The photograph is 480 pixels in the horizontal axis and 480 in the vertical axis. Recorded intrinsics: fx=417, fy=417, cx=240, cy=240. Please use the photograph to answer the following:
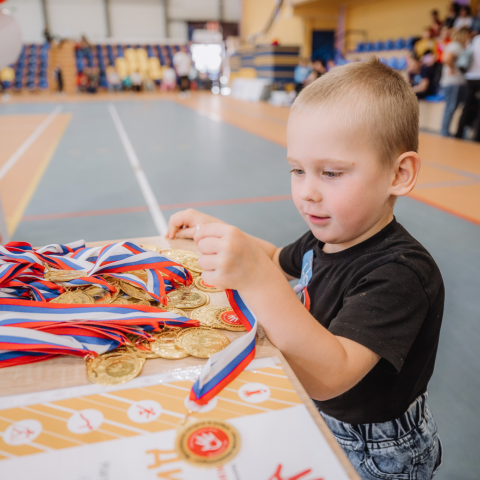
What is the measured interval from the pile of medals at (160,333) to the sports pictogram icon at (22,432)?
9 centimetres

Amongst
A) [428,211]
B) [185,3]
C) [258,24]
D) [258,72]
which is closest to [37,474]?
[428,211]

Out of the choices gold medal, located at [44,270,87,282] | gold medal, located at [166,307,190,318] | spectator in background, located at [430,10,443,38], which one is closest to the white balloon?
gold medal, located at [44,270,87,282]

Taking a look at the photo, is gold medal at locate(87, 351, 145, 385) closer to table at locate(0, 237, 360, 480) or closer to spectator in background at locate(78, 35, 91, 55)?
table at locate(0, 237, 360, 480)

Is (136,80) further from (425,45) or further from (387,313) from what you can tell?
(387,313)

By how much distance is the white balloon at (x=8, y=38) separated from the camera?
6.62ft

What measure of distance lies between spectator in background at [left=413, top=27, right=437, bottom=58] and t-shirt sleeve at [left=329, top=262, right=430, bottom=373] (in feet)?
27.2

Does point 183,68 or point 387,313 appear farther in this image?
point 183,68

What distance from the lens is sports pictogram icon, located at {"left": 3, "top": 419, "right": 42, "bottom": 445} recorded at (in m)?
0.45

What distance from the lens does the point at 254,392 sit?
20.6 inches

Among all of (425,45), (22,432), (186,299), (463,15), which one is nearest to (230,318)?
(186,299)

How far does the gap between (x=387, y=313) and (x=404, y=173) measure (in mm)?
288

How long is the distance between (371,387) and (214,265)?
1.53ft

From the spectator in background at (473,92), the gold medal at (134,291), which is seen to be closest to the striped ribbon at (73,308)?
the gold medal at (134,291)

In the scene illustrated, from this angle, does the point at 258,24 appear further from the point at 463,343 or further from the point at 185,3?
the point at 463,343
